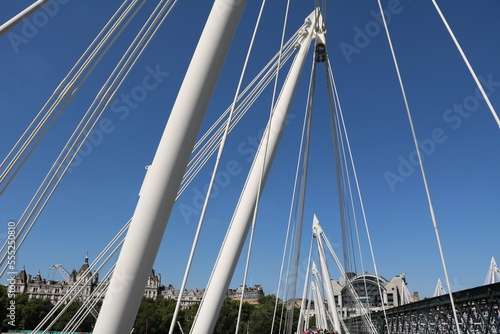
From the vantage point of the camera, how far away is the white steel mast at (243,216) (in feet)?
23.1

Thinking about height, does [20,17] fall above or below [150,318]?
below

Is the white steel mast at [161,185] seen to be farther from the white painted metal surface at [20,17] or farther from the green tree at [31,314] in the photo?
the green tree at [31,314]

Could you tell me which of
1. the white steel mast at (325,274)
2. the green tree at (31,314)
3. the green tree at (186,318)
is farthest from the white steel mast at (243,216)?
the green tree at (186,318)

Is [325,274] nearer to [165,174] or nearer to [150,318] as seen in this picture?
[165,174]

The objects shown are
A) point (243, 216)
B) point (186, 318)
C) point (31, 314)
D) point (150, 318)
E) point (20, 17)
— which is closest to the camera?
point (20, 17)

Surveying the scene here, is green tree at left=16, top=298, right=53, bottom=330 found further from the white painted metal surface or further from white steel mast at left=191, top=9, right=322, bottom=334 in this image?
the white painted metal surface

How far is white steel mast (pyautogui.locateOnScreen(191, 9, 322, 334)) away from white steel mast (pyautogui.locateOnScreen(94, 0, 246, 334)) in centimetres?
345

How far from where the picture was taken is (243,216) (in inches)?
316

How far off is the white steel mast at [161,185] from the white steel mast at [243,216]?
345 cm

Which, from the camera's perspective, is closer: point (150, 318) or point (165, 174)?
point (165, 174)

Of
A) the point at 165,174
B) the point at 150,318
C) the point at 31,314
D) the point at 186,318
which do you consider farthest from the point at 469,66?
the point at 186,318

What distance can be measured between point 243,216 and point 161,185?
4678 millimetres

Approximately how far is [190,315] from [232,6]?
91.3 m

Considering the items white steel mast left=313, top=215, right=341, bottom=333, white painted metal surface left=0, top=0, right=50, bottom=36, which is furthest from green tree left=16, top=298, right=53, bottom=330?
white painted metal surface left=0, top=0, right=50, bottom=36
